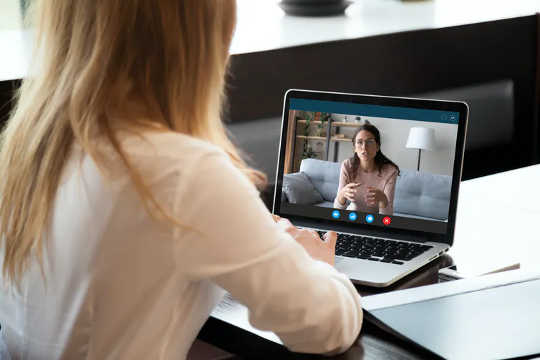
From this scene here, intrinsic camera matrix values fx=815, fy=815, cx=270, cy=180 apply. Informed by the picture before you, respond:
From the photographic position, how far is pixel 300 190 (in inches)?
59.9

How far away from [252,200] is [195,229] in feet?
0.25

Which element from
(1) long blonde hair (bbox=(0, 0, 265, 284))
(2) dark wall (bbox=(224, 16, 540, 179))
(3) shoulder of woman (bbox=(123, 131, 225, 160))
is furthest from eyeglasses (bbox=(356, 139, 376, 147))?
(2) dark wall (bbox=(224, 16, 540, 179))

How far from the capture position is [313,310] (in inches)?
38.7

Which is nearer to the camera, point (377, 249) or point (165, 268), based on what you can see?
point (165, 268)

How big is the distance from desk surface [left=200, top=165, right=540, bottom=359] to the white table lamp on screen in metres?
0.20

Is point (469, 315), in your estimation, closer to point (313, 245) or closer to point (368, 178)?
point (313, 245)

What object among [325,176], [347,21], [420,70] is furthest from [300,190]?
[347,21]

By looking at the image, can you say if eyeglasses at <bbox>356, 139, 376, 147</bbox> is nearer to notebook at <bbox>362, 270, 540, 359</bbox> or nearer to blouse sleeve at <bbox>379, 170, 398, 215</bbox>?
blouse sleeve at <bbox>379, 170, 398, 215</bbox>

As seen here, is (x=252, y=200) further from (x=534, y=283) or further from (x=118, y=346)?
(x=534, y=283)

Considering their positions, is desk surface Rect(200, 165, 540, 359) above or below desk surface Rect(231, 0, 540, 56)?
below

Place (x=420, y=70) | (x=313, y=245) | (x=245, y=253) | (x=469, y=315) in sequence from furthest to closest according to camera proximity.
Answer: (x=420, y=70), (x=313, y=245), (x=469, y=315), (x=245, y=253)

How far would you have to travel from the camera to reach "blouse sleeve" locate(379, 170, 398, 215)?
145 centimetres

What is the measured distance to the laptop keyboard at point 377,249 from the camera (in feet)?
4.58

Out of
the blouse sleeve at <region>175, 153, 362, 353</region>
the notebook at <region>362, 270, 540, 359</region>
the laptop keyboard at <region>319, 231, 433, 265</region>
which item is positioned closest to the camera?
the blouse sleeve at <region>175, 153, 362, 353</region>
